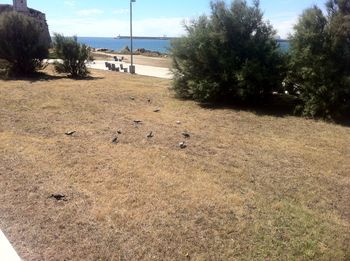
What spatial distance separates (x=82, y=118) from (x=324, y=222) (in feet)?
20.4

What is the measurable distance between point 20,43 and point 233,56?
32.6 feet

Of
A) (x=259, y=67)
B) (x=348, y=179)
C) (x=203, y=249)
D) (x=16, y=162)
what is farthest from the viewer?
(x=259, y=67)

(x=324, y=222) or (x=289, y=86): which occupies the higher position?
(x=289, y=86)

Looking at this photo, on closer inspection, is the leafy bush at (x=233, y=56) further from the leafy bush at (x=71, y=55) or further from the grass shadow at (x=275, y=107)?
the leafy bush at (x=71, y=55)

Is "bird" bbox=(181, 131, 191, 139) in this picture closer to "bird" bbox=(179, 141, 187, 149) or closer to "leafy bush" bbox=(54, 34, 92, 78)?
"bird" bbox=(179, 141, 187, 149)

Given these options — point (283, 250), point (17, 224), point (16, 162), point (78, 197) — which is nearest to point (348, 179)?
point (283, 250)

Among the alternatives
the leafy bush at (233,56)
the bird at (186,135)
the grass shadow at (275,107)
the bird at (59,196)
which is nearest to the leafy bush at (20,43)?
the leafy bush at (233,56)

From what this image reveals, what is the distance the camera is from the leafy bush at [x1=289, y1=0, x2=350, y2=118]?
364 inches

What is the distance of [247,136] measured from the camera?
26.0ft

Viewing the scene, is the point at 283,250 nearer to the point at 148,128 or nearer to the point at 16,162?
the point at 16,162

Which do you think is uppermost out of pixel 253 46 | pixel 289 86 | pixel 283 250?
pixel 253 46

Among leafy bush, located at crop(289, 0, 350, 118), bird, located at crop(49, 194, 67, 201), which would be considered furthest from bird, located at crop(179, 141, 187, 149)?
leafy bush, located at crop(289, 0, 350, 118)

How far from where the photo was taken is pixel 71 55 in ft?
58.2

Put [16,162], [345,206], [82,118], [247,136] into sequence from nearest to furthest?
[345,206]
[16,162]
[247,136]
[82,118]
